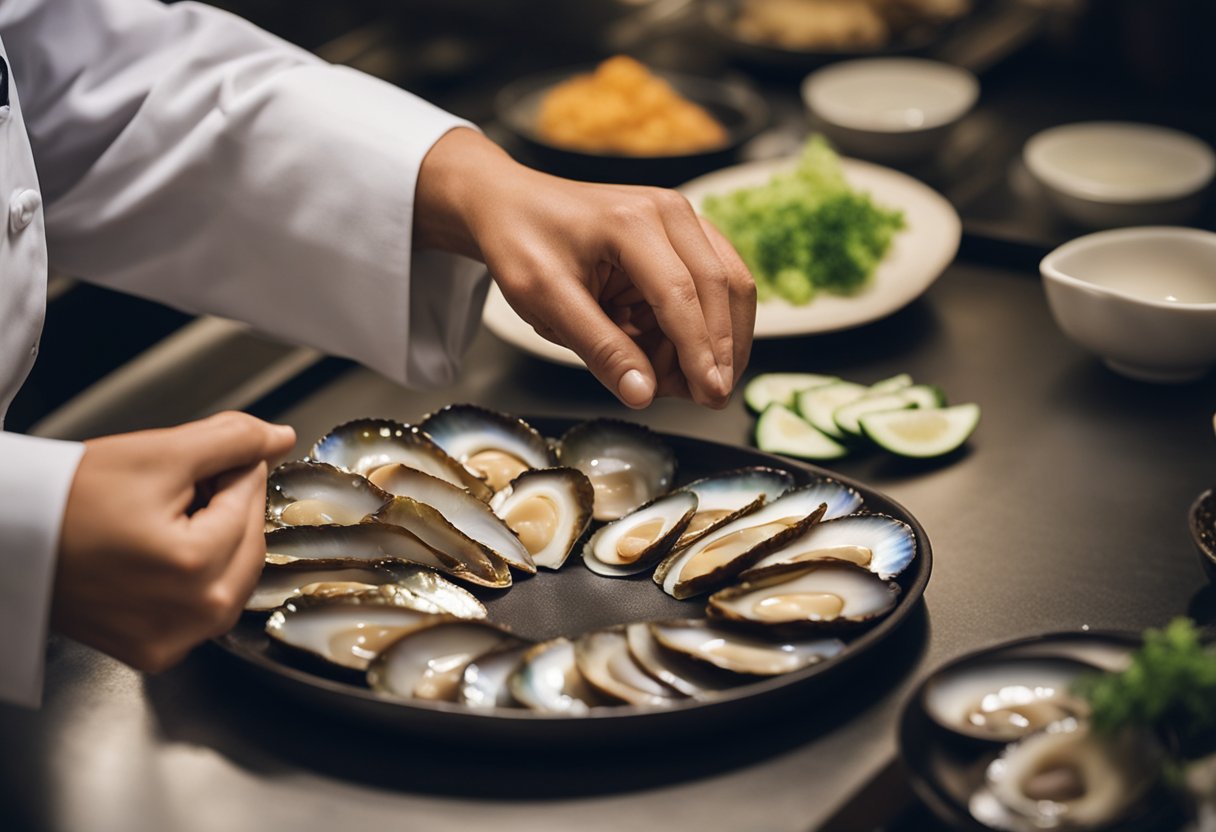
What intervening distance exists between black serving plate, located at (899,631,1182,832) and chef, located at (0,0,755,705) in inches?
14.9

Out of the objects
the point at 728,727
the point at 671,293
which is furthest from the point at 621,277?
the point at 728,727

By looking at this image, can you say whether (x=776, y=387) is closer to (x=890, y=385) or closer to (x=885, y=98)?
(x=890, y=385)

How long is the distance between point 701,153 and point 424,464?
1041mm

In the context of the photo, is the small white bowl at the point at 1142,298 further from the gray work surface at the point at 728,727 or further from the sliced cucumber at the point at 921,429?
the sliced cucumber at the point at 921,429

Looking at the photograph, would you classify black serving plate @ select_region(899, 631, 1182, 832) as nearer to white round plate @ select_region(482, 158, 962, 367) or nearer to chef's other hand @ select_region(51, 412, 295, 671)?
chef's other hand @ select_region(51, 412, 295, 671)

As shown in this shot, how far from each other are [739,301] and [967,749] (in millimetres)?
508

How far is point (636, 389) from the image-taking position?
1.18m

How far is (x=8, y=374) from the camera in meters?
1.28

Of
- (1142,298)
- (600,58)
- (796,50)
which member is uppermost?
(1142,298)

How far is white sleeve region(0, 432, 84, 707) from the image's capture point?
91 centimetres

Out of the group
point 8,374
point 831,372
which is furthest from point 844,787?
point 8,374

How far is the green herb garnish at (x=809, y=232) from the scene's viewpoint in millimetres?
1751

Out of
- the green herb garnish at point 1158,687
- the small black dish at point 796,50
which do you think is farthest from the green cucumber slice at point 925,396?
the small black dish at point 796,50

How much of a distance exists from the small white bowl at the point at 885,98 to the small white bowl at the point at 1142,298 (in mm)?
640
